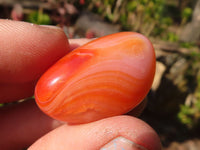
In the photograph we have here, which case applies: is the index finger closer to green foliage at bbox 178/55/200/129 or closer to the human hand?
the human hand

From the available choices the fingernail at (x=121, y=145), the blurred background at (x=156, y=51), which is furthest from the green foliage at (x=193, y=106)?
the fingernail at (x=121, y=145)

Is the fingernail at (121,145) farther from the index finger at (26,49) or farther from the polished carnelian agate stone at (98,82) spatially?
the index finger at (26,49)

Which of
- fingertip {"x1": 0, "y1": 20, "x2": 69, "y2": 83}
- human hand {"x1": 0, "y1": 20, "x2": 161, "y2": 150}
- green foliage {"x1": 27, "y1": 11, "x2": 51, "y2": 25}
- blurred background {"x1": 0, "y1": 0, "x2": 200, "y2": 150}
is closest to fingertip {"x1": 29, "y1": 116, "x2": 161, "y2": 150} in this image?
human hand {"x1": 0, "y1": 20, "x2": 161, "y2": 150}

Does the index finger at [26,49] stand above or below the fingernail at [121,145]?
above

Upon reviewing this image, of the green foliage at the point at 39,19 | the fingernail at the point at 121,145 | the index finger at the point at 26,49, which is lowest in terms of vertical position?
the green foliage at the point at 39,19

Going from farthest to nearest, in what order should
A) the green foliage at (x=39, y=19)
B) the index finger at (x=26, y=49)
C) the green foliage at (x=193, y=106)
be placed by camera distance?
the green foliage at (x=193, y=106) → the green foliage at (x=39, y=19) → the index finger at (x=26, y=49)

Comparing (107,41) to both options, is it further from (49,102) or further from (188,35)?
(188,35)

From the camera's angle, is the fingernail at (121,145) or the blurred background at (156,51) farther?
the blurred background at (156,51)

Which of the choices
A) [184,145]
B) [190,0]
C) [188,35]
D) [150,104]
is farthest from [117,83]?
[190,0]
